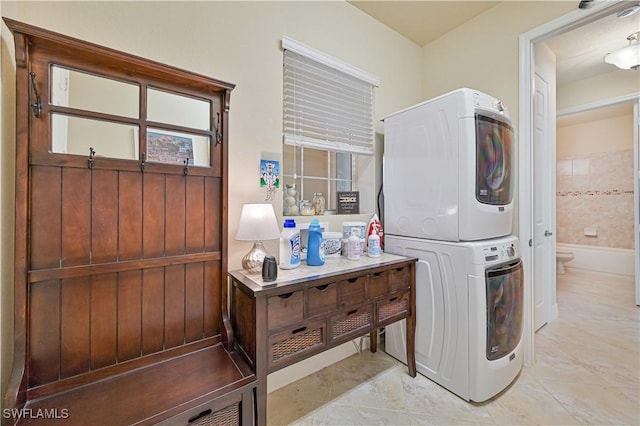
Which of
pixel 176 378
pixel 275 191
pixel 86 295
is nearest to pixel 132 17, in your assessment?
pixel 275 191

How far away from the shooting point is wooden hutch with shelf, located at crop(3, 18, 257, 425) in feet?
3.23

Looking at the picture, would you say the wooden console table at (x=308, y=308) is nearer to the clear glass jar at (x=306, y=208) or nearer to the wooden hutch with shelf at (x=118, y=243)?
the wooden hutch with shelf at (x=118, y=243)

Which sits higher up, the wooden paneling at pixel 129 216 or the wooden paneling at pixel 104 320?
the wooden paneling at pixel 129 216

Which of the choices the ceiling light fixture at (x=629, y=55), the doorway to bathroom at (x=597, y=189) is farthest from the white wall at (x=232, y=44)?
the doorway to bathroom at (x=597, y=189)

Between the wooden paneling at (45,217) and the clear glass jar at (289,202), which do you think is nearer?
the wooden paneling at (45,217)

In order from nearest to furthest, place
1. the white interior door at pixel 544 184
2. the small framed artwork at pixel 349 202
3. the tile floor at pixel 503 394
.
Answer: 1. the tile floor at pixel 503 394
2. the small framed artwork at pixel 349 202
3. the white interior door at pixel 544 184

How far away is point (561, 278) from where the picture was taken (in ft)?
13.9

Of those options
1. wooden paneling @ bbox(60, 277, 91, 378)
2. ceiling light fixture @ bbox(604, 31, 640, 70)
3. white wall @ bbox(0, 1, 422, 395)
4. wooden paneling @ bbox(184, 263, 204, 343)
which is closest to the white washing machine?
white wall @ bbox(0, 1, 422, 395)

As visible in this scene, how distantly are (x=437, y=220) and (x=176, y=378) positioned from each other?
1.65m

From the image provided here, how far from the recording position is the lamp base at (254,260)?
4.85 feet

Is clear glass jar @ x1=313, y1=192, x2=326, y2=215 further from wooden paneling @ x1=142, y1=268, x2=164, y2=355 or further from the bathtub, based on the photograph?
the bathtub

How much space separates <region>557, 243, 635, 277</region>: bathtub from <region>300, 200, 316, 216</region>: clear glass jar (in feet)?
17.1

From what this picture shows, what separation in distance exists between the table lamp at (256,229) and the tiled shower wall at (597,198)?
5.70 meters

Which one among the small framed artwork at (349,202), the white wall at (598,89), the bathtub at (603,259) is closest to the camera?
the small framed artwork at (349,202)
